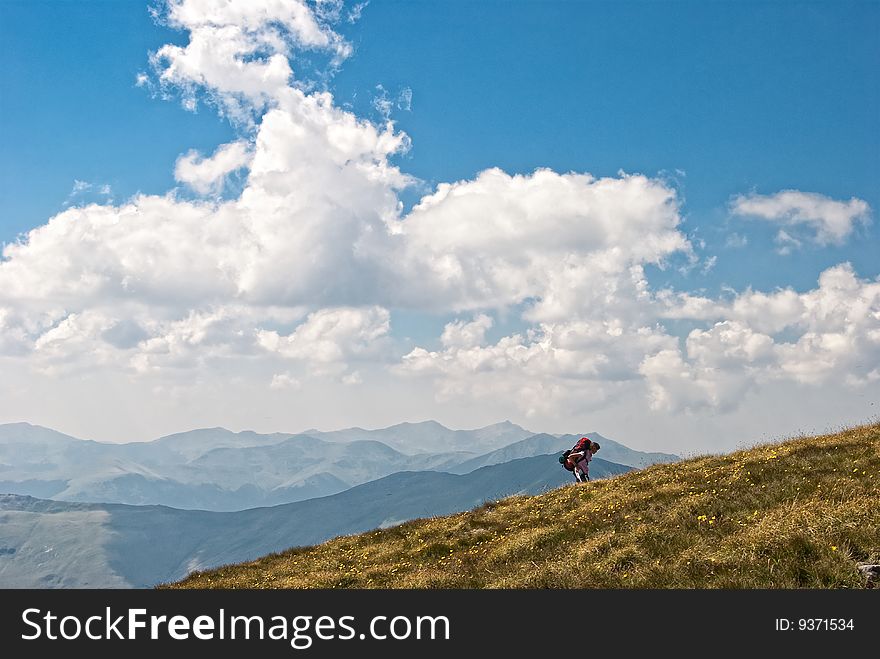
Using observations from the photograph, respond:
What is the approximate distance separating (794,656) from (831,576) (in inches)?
116

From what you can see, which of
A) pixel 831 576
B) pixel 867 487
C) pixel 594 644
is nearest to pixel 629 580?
pixel 831 576

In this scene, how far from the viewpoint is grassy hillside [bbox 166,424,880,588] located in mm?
12102

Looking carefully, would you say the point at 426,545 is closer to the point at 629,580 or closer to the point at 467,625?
the point at 629,580

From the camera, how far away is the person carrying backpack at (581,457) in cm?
3184

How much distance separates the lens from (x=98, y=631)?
10008mm

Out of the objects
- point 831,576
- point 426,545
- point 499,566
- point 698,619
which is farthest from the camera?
point 426,545

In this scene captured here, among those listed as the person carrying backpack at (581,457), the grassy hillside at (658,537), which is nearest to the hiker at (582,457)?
the person carrying backpack at (581,457)

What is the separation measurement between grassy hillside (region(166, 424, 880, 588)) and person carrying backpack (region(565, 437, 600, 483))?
281 cm

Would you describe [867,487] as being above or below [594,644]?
above

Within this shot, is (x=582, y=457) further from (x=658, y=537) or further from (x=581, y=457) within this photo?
(x=658, y=537)

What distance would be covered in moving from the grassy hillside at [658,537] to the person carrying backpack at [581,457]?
110 inches

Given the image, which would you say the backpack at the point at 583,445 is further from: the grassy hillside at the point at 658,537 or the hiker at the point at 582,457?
the grassy hillside at the point at 658,537

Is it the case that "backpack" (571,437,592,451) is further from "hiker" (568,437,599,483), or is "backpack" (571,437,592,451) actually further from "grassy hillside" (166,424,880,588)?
"grassy hillside" (166,424,880,588)

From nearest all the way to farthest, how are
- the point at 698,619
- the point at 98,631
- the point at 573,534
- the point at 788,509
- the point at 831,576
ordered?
the point at 698,619 < the point at 98,631 < the point at 831,576 < the point at 788,509 < the point at 573,534
